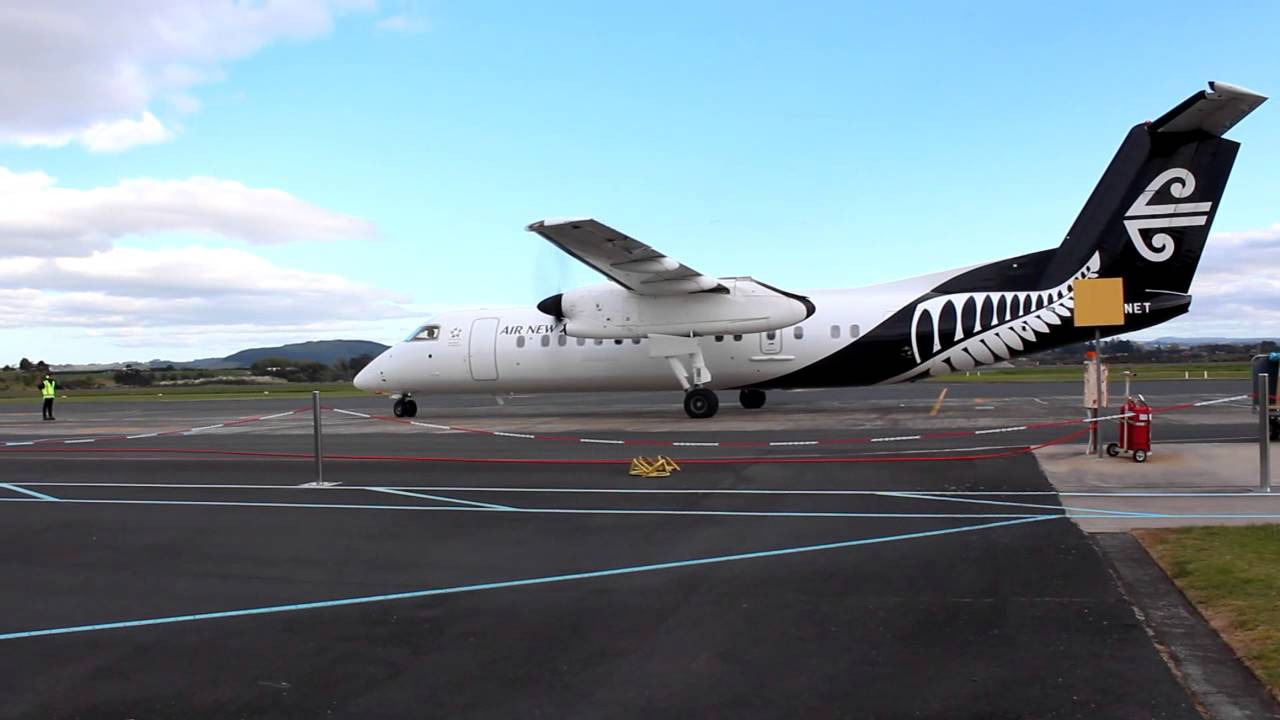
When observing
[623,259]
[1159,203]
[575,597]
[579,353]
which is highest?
[1159,203]

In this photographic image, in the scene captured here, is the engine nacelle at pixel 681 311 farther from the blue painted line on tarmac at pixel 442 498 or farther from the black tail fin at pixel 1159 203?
the blue painted line on tarmac at pixel 442 498

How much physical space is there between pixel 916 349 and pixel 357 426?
1400 cm

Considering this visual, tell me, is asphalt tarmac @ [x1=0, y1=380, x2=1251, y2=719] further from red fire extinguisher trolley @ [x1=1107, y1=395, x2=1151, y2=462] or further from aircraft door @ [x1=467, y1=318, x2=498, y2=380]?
aircraft door @ [x1=467, y1=318, x2=498, y2=380]

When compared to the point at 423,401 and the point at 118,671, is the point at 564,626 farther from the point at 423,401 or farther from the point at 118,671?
the point at 423,401

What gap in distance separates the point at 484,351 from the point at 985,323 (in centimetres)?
1283

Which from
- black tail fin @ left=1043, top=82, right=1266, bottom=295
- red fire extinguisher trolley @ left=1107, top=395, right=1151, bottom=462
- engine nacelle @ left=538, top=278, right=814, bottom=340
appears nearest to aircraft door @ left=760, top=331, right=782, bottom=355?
engine nacelle @ left=538, top=278, right=814, bottom=340

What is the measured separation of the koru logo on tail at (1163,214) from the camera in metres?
16.7

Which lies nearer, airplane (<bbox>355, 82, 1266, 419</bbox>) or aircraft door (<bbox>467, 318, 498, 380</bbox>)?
airplane (<bbox>355, 82, 1266, 419</bbox>)

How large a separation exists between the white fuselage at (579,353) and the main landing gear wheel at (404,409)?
0.36 metres

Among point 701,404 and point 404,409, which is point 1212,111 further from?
point 404,409

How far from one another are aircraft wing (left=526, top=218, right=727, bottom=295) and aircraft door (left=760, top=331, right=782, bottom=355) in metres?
1.77

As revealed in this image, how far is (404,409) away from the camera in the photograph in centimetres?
2522

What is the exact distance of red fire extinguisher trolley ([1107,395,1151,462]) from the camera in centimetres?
1117

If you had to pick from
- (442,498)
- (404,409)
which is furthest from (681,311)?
(442,498)
